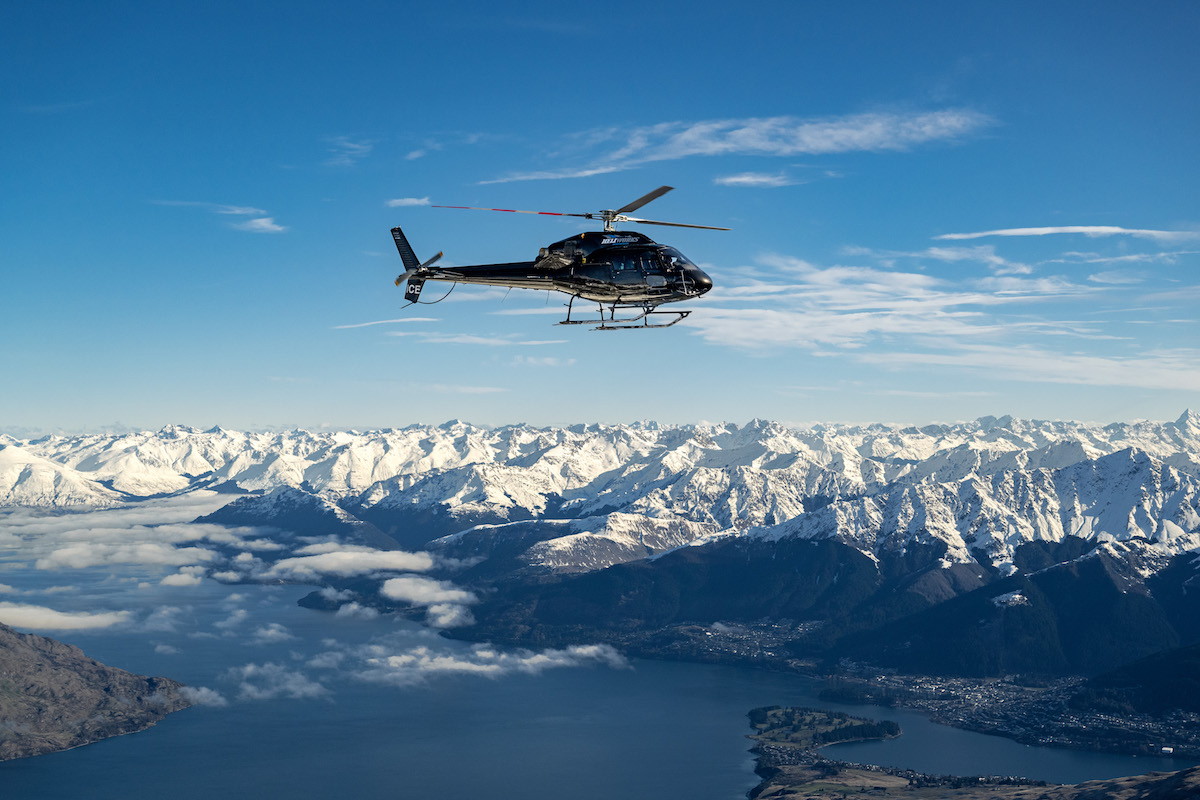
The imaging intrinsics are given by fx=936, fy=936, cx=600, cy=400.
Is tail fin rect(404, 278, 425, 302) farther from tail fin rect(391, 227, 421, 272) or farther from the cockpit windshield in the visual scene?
the cockpit windshield

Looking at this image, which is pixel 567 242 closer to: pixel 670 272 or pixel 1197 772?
pixel 670 272

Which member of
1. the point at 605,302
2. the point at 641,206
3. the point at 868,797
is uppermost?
the point at 641,206

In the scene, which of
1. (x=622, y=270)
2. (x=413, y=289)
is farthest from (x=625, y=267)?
(x=413, y=289)

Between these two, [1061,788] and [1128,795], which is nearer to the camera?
[1128,795]

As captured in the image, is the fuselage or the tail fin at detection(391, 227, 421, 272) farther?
the tail fin at detection(391, 227, 421, 272)

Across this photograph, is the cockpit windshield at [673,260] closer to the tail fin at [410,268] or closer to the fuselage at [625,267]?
the fuselage at [625,267]

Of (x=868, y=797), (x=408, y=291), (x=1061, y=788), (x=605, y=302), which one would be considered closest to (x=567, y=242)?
(x=605, y=302)

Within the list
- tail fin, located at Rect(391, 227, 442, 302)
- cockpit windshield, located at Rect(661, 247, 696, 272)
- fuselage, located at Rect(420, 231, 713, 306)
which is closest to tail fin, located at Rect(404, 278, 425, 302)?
tail fin, located at Rect(391, 227, 442, 302)

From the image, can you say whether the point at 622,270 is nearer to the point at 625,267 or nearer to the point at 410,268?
the point at 625,267

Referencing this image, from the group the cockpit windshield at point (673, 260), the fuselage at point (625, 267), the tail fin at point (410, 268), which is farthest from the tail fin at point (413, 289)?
the cockpit windshield at point (673, 260)
